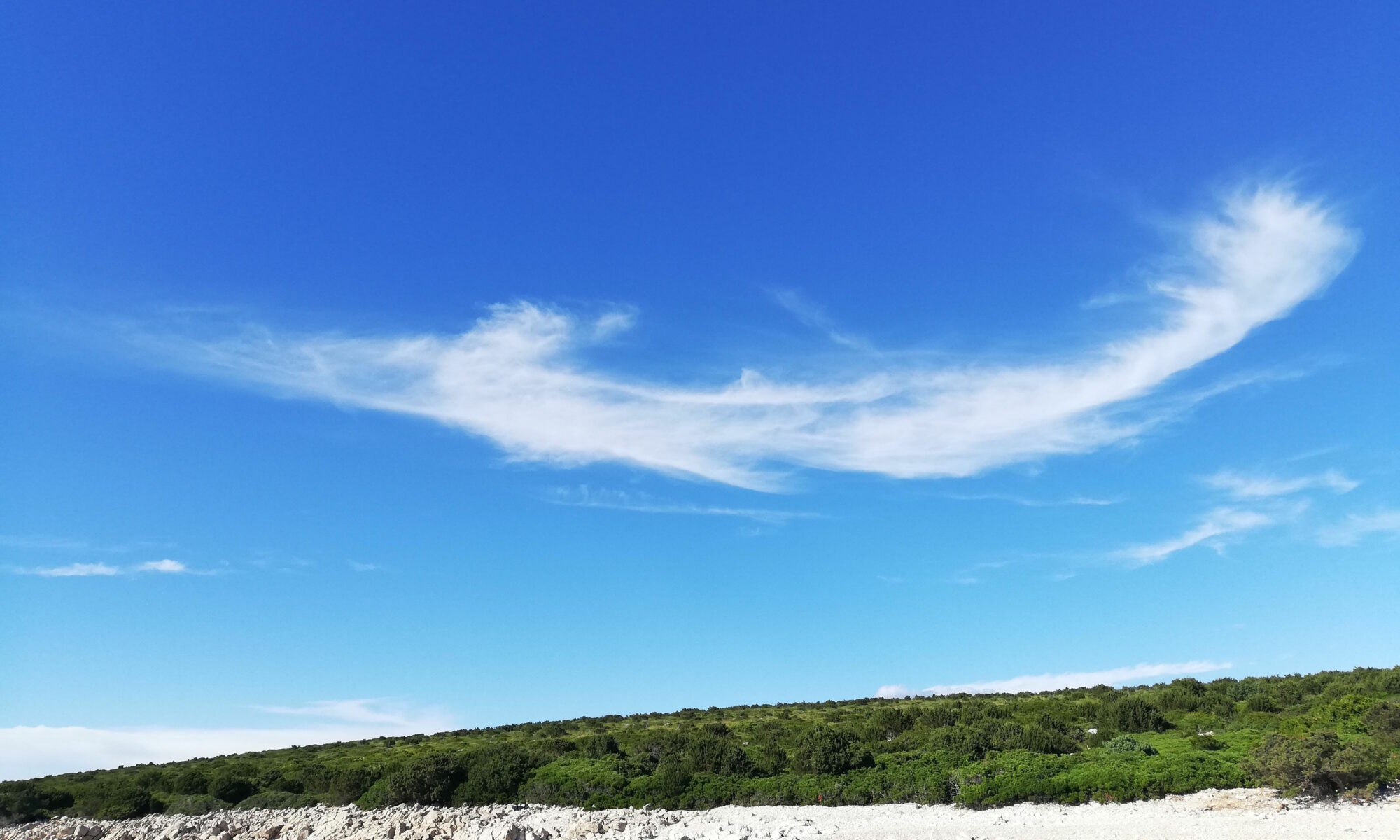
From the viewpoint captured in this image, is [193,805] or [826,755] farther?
[193,805]

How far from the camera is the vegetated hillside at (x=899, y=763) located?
79.7 feet

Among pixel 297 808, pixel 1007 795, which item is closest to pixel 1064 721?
pixel 1007 795

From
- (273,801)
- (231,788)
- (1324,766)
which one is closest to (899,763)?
(1324,766)

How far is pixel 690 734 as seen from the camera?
42750mm

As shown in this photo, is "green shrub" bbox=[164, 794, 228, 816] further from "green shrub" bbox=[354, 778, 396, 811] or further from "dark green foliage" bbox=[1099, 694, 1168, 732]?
"dark green foliage" bbox=[1099, 694, 1168, 732]

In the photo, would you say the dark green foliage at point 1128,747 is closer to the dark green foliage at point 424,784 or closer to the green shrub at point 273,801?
the dark green foliage at point 424,784

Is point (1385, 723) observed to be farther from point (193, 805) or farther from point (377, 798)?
point (193, 805)

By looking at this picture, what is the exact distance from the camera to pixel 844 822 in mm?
24172

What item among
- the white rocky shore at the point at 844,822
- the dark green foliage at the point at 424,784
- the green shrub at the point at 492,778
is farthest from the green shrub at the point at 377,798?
the green shrub at the point at 492,778

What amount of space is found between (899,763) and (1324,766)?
13416 mm

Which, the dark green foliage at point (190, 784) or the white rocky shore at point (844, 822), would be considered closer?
the white rocky shore at point (844, 822)

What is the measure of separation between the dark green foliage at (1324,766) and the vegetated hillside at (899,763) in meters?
0.05

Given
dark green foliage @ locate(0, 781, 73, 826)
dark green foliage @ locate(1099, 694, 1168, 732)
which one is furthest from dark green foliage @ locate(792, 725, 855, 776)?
dark green foliage @ locate(0, 781, 73, 826)

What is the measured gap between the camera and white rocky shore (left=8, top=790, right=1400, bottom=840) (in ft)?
64.1
